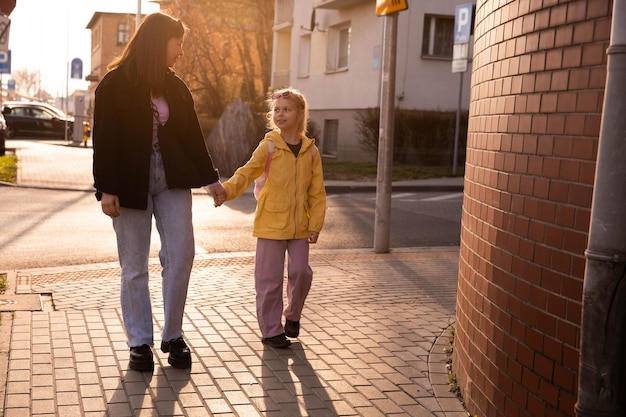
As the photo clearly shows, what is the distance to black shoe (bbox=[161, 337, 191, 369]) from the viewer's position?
4863mm

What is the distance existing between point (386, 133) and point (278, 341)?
479cm

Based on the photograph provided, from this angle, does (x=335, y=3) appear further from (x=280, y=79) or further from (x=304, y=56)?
(x=280, y=79)

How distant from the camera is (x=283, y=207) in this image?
5.45 meters

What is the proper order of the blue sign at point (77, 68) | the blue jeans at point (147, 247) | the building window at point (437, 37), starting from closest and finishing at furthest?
Answer: the blue jeans at point (147, 247) < the building window at point (437, 37) < the blue sign at point (77, 68)

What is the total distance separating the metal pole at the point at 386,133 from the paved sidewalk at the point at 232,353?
1.79 meters

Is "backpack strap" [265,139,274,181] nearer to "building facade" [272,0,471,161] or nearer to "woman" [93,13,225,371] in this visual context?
"woman" [93,13,225,371]

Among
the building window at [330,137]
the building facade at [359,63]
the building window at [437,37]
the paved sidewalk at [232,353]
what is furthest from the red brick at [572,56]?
the building window at [330,137]

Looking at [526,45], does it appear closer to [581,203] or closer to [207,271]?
[581,203]

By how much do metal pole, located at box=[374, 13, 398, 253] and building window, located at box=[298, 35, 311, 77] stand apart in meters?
23.1

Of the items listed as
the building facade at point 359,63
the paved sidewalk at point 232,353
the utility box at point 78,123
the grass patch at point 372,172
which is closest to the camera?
the paved sidewalk at point 232,353

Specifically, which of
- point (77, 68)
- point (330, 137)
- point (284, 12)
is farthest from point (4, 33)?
point (77, 68)

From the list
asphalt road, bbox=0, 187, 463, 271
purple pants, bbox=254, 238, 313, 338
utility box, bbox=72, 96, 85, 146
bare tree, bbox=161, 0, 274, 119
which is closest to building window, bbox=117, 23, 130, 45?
bare tree, bbox=161, 0, 274, 119

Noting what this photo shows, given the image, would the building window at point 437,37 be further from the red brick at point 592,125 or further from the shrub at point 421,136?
the red brick at point 592,125

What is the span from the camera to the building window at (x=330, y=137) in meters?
30.0
